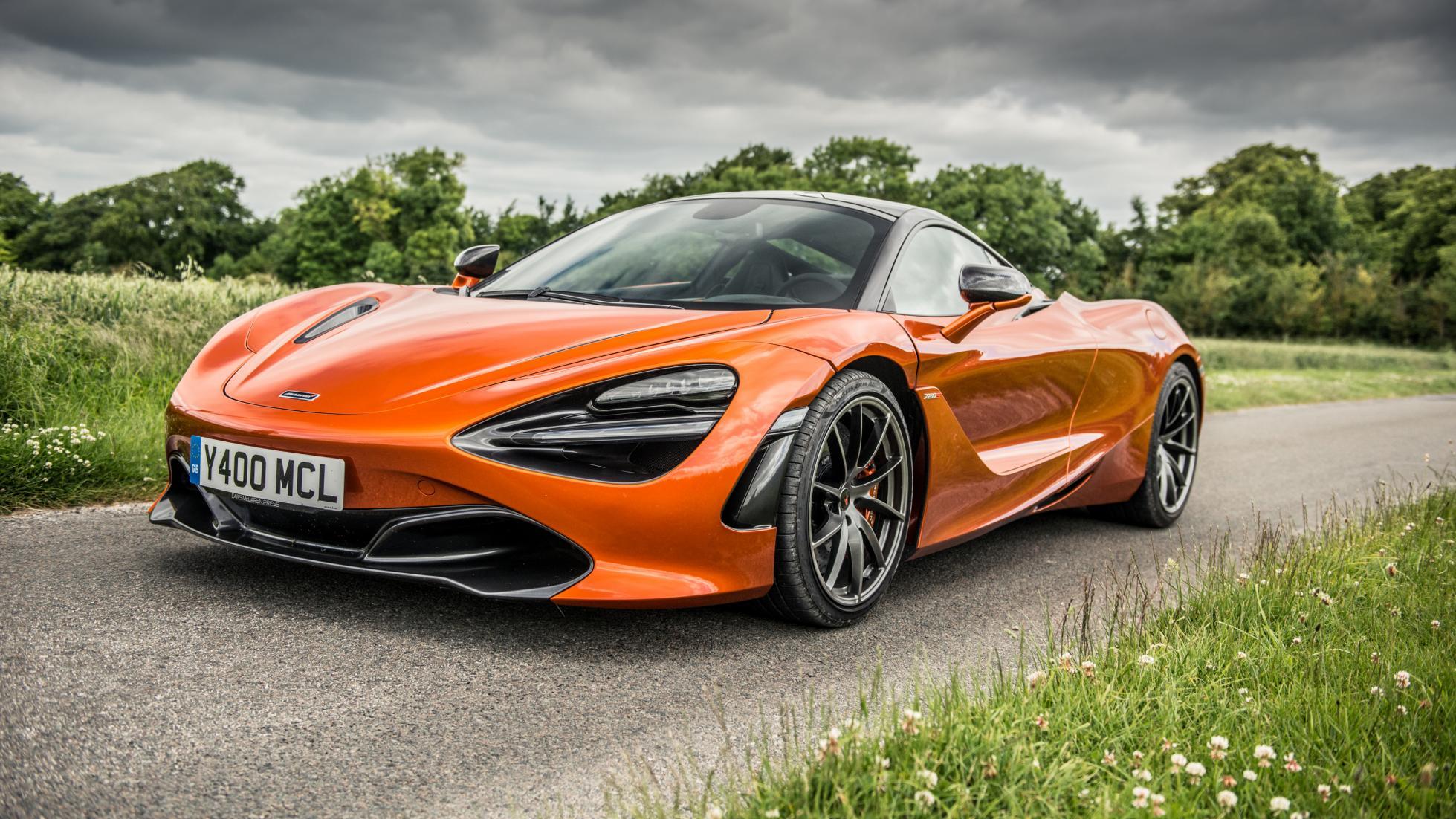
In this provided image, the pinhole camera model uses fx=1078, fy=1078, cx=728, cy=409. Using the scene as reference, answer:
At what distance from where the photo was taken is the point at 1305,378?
18906 millimetres

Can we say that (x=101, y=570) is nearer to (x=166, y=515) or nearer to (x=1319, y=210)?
(x=166, y=515)

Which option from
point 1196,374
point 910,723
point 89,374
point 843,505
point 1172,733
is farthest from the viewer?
point 89,374

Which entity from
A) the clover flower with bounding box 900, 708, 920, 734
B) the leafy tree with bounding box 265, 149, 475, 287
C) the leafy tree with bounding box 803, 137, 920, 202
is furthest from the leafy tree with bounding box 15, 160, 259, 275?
the clover flower with bounding box 900, 708, 920, 734

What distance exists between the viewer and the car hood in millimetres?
2680

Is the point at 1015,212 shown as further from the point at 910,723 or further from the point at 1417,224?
the point at 910,723

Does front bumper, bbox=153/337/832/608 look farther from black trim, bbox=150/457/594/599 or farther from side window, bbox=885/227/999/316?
side window, bbox=885/227/999/316

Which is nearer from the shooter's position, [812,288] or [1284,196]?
[812,288]

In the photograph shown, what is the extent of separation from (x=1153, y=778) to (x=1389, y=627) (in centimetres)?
142

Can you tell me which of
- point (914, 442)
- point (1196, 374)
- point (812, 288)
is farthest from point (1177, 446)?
point (812, 288)

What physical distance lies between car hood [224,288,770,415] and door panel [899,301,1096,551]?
72cm

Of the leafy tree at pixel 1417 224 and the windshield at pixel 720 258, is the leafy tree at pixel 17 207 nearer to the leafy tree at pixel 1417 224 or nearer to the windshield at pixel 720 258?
the windshield at pixel 720 258

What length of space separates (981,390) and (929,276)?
45cm

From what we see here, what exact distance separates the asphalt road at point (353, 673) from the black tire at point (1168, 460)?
3.63ft

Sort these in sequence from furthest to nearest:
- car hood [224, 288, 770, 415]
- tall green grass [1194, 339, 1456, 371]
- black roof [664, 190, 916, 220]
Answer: tall green grass [1194, 339, 1456, 371] → black roof [664, 190, 916, 220] → car hood [224, 288, 770, 415]
